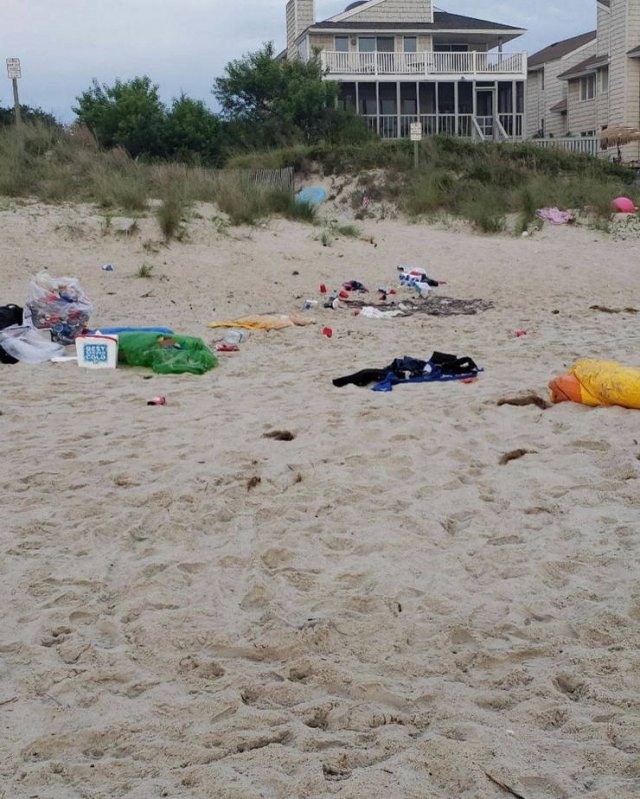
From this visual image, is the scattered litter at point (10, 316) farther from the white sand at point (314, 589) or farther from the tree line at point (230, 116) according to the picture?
the tree line at point (230, 116)

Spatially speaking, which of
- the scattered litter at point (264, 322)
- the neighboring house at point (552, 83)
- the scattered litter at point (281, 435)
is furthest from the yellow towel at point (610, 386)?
the neighboring house at point (552, 83)

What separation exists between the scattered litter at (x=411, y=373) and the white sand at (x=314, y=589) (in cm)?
19

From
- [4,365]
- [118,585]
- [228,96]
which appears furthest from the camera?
[228,96]

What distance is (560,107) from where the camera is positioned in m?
36.1

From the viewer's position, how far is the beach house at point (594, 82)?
95.3 ft

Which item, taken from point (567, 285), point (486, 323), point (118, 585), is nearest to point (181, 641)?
point (118, 585)

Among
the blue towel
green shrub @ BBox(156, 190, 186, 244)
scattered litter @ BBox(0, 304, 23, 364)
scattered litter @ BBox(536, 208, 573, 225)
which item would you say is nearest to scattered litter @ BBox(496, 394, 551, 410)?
the blue towel

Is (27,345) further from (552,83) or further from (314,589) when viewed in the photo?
(552,83)

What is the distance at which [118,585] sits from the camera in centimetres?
344

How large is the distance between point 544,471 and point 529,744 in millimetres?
2406

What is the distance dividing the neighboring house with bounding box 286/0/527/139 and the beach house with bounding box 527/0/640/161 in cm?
231

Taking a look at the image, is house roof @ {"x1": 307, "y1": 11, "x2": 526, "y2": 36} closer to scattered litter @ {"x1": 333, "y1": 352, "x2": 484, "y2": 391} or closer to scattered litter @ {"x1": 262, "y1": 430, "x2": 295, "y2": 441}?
scattered litter @ {"x1": 333, "y1": 352, "x2": 484, "y2": 391}

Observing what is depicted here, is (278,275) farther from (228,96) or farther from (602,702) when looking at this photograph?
(228,96)

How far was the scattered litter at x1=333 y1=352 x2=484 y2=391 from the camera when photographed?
6738mm
